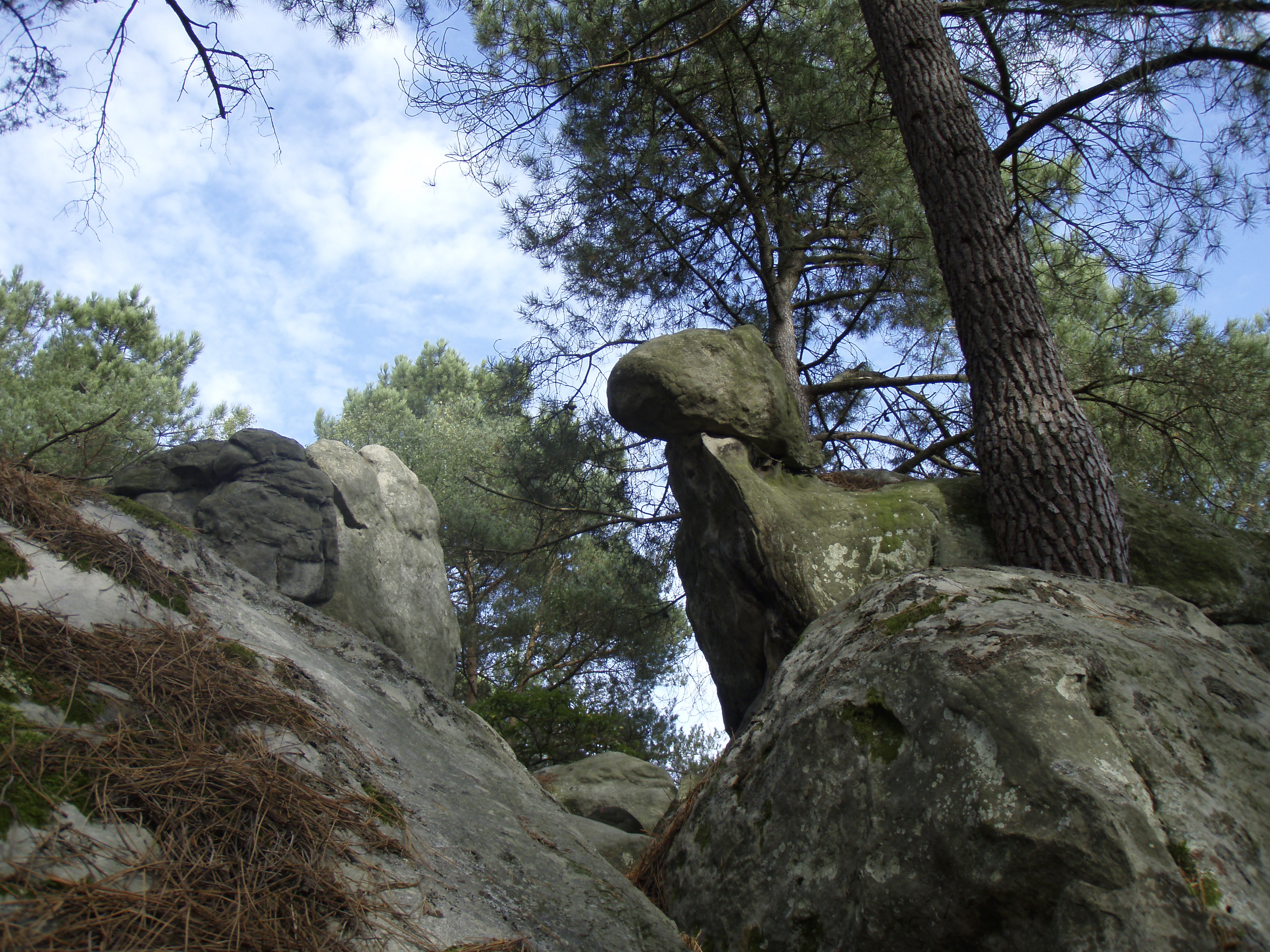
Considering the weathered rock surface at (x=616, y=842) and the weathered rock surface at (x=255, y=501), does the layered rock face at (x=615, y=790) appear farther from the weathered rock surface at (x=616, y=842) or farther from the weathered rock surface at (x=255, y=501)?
the weathered rock surface at (x=255, y=501)

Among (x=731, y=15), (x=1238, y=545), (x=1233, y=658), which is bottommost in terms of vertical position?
(x=1233, y=658)

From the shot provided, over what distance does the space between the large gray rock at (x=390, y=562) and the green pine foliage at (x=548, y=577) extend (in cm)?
62

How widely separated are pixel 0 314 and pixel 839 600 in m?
15.4

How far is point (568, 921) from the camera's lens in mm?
2113

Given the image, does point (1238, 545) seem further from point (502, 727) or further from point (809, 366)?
point (502, 727)

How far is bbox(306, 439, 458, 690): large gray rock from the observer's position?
8.81 metres

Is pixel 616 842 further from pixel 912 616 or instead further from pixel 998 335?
pixel 998 335

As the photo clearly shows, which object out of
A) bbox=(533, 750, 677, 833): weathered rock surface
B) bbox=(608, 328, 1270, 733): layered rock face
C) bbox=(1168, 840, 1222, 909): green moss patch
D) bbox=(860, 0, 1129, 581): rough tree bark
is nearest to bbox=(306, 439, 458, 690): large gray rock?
bbox=(533, 750, 677, 833): weathered rock surface

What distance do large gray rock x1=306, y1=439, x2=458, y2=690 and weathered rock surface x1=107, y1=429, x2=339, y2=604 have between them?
135 cm

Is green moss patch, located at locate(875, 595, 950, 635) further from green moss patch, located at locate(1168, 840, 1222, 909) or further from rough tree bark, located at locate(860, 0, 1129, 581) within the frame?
rough tree bark, located at locate(860, 0, 1129, 581)

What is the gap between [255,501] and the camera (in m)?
6.66

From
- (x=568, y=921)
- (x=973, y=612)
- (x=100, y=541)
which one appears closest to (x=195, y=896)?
(x=568, y=921)

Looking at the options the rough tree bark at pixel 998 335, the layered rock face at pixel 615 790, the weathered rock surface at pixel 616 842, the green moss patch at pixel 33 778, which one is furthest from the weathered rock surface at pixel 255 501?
the rough tree bark at pixel 998 335

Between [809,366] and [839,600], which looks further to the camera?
[809,366]
